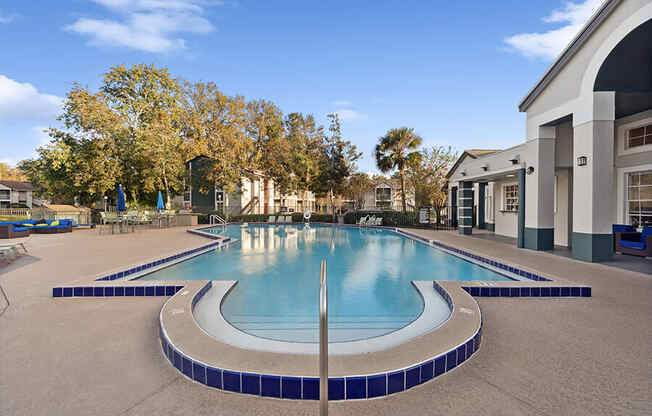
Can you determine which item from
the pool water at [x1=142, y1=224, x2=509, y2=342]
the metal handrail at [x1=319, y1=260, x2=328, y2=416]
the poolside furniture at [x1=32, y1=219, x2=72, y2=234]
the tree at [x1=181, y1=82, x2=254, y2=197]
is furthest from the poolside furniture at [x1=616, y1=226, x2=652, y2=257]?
the poolside furniture at [x1=32, y1=219, x2=72, y2=234]

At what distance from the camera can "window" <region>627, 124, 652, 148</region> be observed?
762cm

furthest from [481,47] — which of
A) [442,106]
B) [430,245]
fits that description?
[430,245]

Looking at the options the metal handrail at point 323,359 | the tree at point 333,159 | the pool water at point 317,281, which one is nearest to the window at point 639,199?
the pool water at point 317,281

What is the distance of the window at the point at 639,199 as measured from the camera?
7.56 m

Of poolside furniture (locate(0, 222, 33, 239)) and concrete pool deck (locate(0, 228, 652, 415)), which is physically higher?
poolside furniture (locate(0, 222, 33, 239))

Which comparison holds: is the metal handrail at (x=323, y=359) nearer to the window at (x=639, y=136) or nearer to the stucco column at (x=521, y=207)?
the stucco column at (x=521, y=207)

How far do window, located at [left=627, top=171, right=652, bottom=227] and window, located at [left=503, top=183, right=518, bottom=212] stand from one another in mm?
4110

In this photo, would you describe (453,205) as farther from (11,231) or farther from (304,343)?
(11,231)

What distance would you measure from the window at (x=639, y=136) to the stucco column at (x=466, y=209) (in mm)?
5722

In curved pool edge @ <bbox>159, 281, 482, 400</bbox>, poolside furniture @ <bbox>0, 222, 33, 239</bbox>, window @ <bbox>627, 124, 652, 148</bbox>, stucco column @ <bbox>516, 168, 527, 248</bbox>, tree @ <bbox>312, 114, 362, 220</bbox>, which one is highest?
tree @ <bbox>312, 114, 362, 220</bbox>

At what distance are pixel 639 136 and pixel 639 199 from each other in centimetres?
166

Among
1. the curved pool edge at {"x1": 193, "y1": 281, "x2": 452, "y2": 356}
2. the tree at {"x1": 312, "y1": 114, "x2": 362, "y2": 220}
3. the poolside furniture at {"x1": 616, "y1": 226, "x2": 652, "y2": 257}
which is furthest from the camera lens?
the tree at {"x1": 312, "y1": 114, "x2": 362, "y2": 220}

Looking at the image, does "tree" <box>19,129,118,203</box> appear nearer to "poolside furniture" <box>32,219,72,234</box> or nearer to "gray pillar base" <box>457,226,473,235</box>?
"poolside furniture" <box>32,219,72,234</box>

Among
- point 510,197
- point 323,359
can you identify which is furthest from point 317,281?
point 510,197
